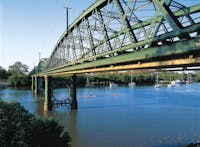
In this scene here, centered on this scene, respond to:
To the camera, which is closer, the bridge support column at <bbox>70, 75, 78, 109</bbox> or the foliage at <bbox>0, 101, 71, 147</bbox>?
the foliage at <bbox>0, 101, 71, 147</bbox>

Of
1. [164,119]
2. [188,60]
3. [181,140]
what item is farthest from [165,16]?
[164,119]

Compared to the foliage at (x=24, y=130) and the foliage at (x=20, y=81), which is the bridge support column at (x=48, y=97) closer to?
the foliage at (x=24, y=130)

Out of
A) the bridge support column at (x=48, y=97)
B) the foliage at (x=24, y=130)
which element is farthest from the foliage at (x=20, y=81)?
the foliage at (x=24, y=130)

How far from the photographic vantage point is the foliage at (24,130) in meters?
11.9

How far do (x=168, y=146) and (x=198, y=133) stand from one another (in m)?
5.71

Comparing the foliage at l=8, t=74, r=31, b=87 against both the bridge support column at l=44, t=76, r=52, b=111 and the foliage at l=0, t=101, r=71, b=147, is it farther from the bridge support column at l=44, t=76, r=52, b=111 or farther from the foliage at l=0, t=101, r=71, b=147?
the foliage at l=0, t=101, r=71, b=147

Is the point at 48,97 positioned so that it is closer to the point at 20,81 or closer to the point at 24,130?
the point at 24,130

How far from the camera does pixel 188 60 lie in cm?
1084

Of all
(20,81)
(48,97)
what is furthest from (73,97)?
(20,81)

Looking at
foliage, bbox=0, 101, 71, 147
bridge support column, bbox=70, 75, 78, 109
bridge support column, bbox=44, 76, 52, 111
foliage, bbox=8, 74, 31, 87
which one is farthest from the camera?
foliage, bbox=8, 74, 31, 87

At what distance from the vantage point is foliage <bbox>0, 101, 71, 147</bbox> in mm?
11930

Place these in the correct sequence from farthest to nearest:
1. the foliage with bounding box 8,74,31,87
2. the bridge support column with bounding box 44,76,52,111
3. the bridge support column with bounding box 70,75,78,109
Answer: the foliage with bounding box 8,74,31,87, the bridge support column with bounding box 44,76,52,111, the bridge support column with bounding box 70,75,78,109

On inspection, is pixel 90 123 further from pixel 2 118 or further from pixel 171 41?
pixel 171 41

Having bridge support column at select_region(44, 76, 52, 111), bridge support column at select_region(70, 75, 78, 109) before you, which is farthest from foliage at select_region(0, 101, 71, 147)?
bridge support column at select_region(44, 76, 52, 111)
